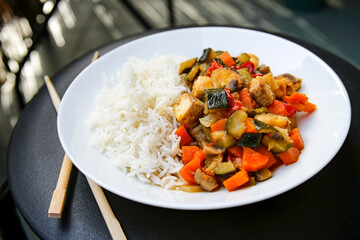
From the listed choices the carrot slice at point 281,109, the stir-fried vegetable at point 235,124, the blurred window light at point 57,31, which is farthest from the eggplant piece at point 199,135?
the blurred window light at point 57,31

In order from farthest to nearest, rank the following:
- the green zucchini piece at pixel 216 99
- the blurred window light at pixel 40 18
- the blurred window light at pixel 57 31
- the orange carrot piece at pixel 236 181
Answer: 1. the blurred window light at pixel 57 31
2. the blurred window light at pixel 40 18
3. the green zucchini piece at pixel 216 99
4. the orange carrot piece at pixel 236 181

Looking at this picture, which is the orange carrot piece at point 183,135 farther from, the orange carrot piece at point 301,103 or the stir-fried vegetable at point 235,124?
the orange carrot piece at point 301,103

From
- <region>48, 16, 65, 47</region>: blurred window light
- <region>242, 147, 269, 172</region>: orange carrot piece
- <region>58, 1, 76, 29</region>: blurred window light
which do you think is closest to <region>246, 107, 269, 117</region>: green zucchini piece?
<region>242, 147, 269, 172</region>: orange carrot piece

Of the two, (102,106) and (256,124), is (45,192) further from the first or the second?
(256,124)

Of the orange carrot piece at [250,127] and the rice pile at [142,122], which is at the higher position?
the orange carrot piece at [250,127]

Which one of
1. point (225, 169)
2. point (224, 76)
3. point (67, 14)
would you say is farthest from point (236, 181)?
point (67, 14)
